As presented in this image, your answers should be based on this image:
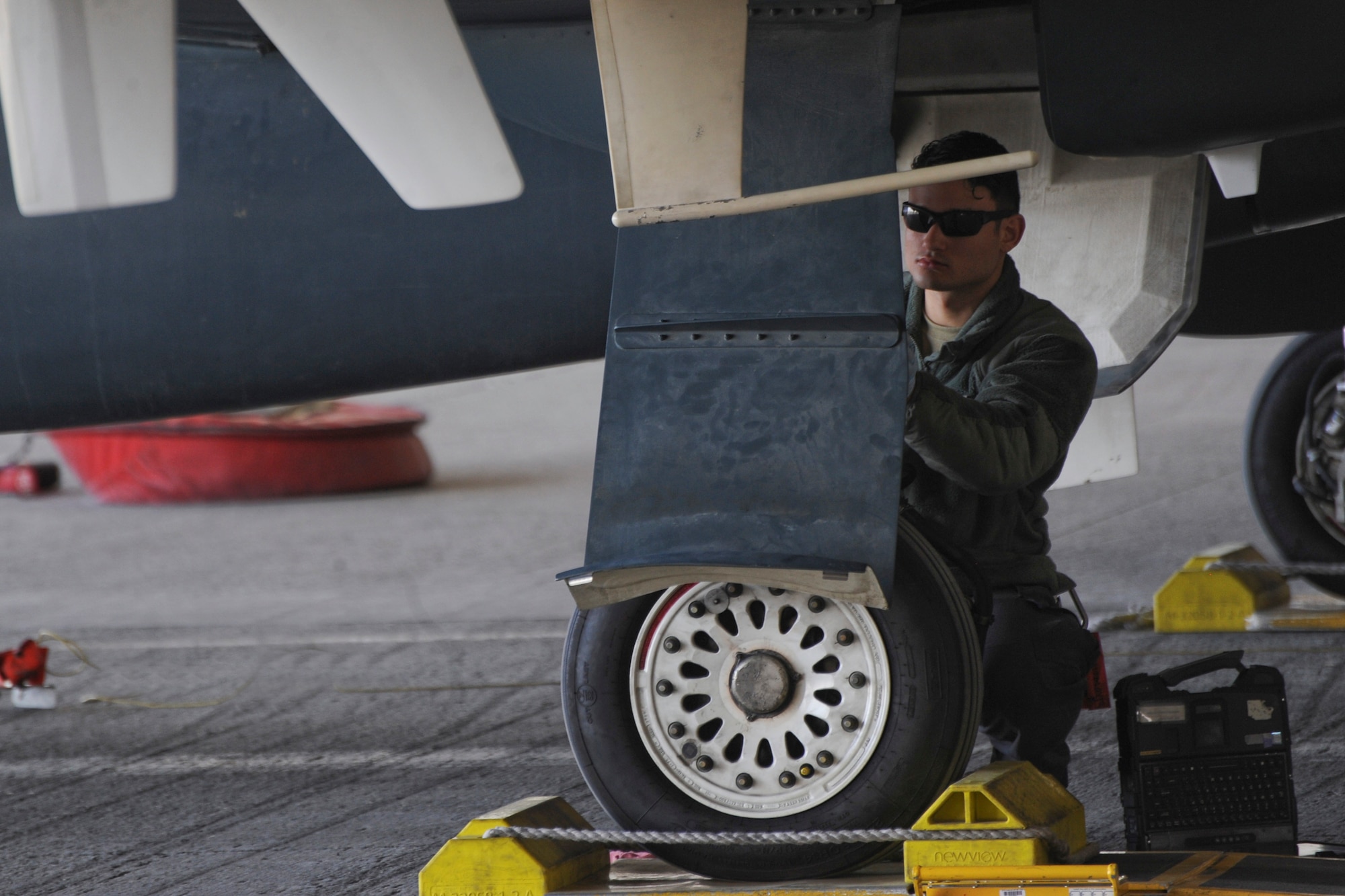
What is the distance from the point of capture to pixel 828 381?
242 cm

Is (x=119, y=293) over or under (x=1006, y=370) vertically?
over

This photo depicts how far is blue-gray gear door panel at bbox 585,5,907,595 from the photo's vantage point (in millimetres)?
2404

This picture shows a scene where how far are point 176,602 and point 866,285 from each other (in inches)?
198

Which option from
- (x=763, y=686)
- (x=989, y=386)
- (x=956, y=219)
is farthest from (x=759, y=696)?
(x=956, y=219)

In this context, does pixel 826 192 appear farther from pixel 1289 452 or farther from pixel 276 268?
pixel 1289 452

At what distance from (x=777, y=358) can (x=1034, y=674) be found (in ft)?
2.62

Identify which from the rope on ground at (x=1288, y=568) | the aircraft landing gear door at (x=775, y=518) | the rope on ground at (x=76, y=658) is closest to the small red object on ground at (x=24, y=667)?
the rope on ground at (x=76, y=658)

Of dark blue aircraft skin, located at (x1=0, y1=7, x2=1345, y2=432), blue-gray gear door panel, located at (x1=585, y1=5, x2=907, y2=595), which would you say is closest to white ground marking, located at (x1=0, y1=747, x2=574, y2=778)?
dark blue aircraft skin, located at (x1=0, y1=7, x2=1345, y2=432)

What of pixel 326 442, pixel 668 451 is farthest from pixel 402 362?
pixel 326 442

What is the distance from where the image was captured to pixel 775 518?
242cm

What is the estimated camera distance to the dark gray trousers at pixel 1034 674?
2.75 metres

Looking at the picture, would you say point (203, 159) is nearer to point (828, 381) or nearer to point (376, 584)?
point (828, 381)

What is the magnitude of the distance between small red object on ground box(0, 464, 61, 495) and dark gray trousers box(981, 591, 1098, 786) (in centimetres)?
890

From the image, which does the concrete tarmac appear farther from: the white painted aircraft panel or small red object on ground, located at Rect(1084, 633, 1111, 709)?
the white painted aircraft panel
